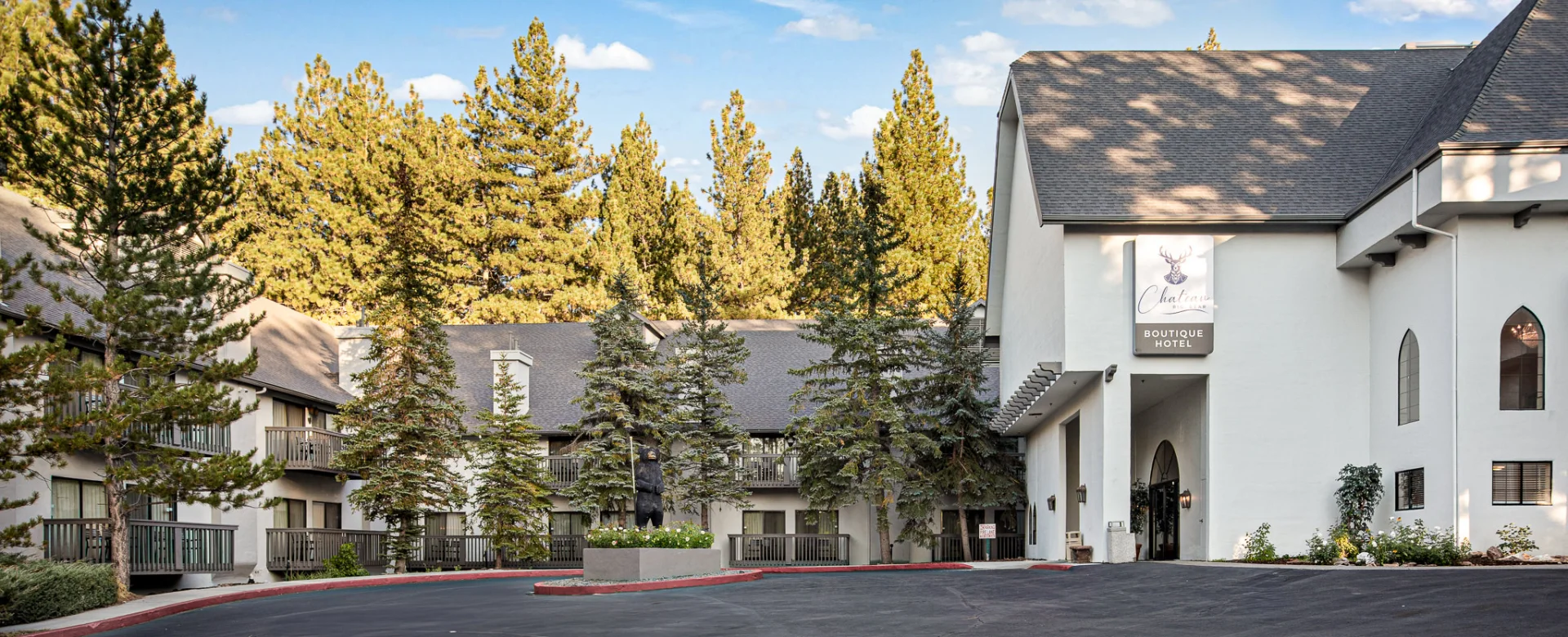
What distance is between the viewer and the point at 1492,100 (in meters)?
23.8

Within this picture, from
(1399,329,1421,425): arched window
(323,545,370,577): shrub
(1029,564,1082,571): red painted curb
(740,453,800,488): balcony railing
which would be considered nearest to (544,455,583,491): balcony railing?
(740,453,800,488): balcony railing

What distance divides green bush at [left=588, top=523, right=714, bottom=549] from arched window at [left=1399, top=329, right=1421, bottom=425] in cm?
1357

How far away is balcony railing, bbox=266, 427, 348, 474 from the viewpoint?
33.8 m

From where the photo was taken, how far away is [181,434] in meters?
28.4

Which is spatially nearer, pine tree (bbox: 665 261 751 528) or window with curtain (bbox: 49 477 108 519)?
window with curtain (bbox: 49 477 108 519)

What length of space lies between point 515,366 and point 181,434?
13124mm

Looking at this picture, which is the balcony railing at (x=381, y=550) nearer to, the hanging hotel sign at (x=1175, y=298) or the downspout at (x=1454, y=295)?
the hanging hotel sign at (x=1175, y=298)

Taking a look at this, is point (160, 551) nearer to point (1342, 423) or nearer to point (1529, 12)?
point (1342, 423)

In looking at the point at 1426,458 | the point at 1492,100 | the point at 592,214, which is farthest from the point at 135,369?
the point at 592,214

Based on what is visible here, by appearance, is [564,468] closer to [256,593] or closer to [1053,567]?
[256,593]

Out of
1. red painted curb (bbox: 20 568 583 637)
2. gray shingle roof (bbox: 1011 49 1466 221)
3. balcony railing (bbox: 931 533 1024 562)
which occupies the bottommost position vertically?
balcony railing (bbox: 931 533 1024 562)

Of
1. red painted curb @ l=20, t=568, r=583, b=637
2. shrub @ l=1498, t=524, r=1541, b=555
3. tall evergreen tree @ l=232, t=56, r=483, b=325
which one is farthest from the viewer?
tall evergreen tree @ l=232, t=56, r=483, b=325

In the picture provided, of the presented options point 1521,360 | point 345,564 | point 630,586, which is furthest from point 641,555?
point 1521,360

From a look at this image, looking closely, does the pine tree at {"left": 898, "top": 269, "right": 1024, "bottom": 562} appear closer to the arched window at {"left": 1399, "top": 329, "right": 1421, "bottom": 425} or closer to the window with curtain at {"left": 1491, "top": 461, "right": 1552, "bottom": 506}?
the arched window at {"left": 1399, "top": 329, "right": 1421, "bottom": 425}
